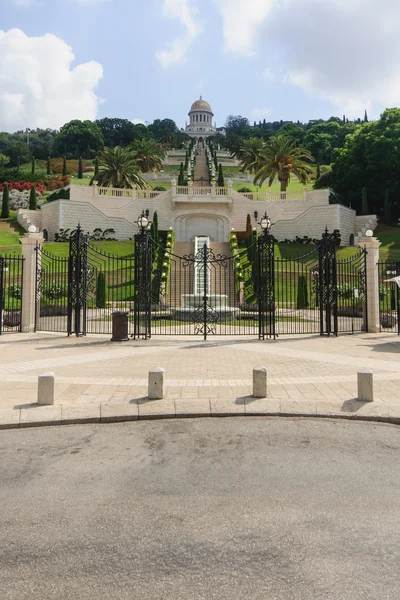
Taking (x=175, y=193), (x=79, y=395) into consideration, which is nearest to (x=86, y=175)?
(x=175, y=193)

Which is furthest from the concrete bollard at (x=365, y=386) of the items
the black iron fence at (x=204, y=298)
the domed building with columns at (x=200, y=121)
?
the domed building with columns at (x=200, y=121)

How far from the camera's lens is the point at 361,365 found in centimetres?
1055

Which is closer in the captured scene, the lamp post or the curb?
the curb

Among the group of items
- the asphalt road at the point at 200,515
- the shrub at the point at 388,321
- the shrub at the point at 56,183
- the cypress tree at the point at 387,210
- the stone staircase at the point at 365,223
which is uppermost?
the shrub at the point at 56,183

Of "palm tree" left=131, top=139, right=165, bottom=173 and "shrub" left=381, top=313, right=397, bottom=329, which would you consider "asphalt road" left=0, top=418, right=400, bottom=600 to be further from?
"palm tree" left=131, top=139, right=165, bottom=173

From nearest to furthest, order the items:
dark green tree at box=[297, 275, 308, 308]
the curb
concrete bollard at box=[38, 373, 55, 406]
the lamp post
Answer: the curb → concrete bollard at box=[38, 373, 55, 406] → the lamp post → dark green tree at box=[297, 275, 308, 308]

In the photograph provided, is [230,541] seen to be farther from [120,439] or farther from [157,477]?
[120,439]

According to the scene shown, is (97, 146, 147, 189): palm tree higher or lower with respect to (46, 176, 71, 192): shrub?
lower

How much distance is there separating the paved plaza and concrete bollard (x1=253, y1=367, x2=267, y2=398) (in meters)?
0.22

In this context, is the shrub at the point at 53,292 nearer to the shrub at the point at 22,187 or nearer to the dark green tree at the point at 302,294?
the dark green tree at the point at 302,294

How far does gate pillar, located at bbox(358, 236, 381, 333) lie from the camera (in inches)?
683

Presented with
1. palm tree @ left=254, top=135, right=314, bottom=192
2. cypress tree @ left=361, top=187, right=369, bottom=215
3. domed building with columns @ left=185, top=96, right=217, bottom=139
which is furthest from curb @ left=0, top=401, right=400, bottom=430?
domed building with columns @ left=185, top=96, right=217, bottom=139

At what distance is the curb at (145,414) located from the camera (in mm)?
6426

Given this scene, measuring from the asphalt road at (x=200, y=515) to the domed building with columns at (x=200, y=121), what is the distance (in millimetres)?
157985
